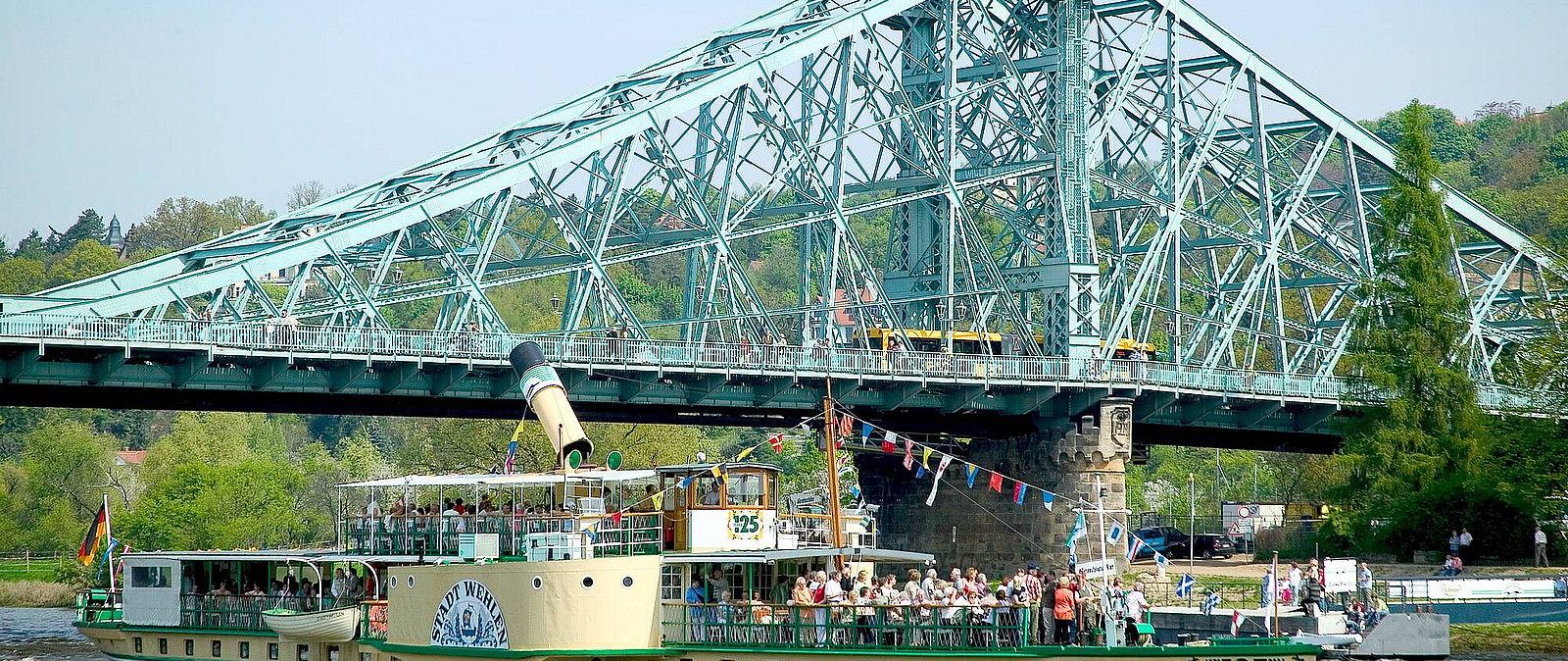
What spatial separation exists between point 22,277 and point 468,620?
5497 inches

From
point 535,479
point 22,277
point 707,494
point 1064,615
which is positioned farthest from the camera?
point 22,277

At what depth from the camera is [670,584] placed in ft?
120

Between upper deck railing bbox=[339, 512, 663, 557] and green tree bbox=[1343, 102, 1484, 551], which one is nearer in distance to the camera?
upper deck railing bbox=[339, 512, 663, 557]

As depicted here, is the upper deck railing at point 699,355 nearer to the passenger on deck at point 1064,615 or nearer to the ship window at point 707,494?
the ship window at point 707,494

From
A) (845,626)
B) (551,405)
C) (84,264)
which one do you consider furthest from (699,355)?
(84,264)

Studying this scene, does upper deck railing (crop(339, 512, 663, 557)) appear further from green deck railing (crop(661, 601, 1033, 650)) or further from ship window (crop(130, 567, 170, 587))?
ship window (crop(130, 567, 170, 587))

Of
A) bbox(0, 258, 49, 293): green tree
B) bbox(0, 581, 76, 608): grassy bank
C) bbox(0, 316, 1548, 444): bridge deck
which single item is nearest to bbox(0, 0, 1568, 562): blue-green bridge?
bbox(0, 316, 1548, 444): bridge deck

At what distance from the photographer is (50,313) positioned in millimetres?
55875

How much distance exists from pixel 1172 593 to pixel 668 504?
32225mm

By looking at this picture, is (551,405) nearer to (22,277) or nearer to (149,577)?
(149,577)

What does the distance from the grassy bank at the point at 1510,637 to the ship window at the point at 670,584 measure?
830 inches

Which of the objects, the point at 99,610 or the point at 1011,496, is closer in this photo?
the point at 99,610

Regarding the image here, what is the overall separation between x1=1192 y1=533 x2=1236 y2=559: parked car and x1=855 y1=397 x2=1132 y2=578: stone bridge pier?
676 centimetres

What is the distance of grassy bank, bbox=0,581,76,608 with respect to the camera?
8600 centimetres
